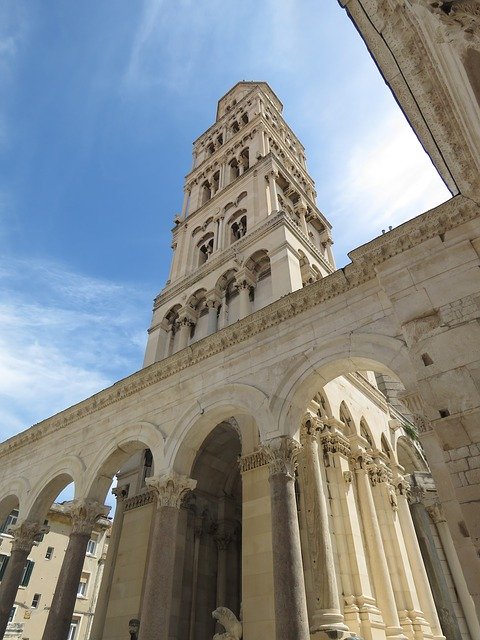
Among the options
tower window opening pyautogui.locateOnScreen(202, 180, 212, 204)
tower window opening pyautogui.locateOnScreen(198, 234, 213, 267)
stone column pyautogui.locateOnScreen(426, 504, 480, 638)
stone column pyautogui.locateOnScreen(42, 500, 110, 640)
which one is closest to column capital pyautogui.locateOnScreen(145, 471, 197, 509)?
stone column pyautogui.locateOnScreen(42, 500, 110, 640)

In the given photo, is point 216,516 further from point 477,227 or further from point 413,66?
point 413,66

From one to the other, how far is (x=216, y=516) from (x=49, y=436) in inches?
247

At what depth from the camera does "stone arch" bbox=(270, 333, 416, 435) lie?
29.4ft

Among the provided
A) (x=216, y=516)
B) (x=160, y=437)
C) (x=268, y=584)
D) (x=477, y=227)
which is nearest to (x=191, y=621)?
(x=216, y=516)

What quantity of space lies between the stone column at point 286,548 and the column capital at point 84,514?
18.7 feet

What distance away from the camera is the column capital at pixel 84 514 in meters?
11.8

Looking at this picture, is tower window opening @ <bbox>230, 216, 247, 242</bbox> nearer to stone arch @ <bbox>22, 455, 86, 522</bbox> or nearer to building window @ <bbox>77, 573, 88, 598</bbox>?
stone arch @ <bbox>22, 455, 86, 522</bbox>

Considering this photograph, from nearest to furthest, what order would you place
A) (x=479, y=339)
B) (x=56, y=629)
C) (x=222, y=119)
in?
(x=479, y=339)
(x=56, y=629)
(x=222, y=119)

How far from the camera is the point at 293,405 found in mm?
9594

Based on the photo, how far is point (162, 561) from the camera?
9391 millimetres

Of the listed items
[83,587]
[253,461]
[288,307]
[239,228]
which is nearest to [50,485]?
[253,461]

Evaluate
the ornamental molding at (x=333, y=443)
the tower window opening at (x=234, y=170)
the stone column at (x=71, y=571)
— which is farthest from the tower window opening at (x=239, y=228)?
the stone column at (x=71, y=571)

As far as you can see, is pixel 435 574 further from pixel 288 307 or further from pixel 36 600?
pixel 36 600

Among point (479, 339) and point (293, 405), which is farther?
point (293, 405)
